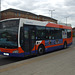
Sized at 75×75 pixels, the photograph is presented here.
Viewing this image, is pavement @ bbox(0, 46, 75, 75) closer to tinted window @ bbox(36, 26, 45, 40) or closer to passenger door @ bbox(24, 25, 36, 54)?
passenger door @ bbox(24, 25, 36, 54)

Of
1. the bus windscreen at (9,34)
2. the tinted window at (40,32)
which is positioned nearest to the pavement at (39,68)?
the bus windscreen at (9,34)

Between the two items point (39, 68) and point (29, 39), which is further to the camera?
point (29, 39)

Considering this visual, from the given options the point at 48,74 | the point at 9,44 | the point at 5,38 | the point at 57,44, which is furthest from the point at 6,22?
the point at 57,44

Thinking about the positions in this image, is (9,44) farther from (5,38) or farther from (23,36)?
(23,36)

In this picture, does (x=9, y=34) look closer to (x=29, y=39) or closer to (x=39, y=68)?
(x=29, y=39)

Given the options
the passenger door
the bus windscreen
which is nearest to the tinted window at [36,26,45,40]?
the passenger door

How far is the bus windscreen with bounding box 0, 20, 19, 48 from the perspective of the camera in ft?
23.4

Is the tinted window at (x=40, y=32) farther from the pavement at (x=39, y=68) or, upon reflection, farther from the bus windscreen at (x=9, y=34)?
the pavement at (x=39, y=68)

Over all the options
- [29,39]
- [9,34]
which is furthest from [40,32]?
[9,34]

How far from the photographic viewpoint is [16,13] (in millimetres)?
55125

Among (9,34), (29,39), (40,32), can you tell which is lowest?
(29,39)

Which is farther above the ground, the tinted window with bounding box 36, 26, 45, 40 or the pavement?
the tinted window with bounding box 36, 26, 45, 40

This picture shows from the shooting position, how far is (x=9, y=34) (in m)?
7.33

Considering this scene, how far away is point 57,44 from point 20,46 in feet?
17.2
